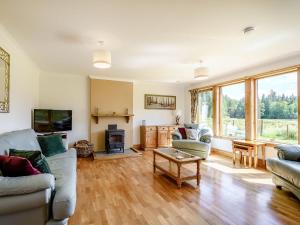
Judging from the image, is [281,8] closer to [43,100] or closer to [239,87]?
[239,87]

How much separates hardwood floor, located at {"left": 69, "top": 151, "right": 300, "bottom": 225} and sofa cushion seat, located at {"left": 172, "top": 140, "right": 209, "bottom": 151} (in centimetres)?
92

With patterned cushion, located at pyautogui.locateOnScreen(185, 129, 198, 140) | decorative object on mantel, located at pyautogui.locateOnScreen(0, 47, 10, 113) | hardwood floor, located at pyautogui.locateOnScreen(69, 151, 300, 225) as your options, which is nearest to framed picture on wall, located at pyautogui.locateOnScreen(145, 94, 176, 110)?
patterned cushion, located at pyautogui.locateOnScreen(185, 129, 198, 140)

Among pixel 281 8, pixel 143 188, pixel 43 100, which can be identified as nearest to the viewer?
pixel 281 8

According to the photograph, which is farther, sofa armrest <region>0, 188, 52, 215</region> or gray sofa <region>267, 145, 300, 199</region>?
gray sofa <region>267, 145, 300, 199</region>

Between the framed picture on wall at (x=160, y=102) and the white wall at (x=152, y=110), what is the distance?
129 mm

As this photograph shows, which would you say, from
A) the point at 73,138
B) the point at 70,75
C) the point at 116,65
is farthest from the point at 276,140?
the point at 70,75

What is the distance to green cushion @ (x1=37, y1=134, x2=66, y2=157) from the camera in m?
3.12

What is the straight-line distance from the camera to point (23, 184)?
147cm

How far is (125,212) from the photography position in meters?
2.19

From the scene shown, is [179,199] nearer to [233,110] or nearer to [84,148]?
[84,148]

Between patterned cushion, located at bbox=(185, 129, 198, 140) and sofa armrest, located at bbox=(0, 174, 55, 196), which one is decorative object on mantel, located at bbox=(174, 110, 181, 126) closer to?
patterned cushion, located at bbox=(185, 129, 198, 140)

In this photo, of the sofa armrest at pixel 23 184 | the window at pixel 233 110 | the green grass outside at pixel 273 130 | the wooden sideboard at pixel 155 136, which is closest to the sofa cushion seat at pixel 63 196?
the sofa armrest at pixel 23 184

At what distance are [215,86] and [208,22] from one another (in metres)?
3.72

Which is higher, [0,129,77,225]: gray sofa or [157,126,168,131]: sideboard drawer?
[157,126,168,131]: sideboard drawer
